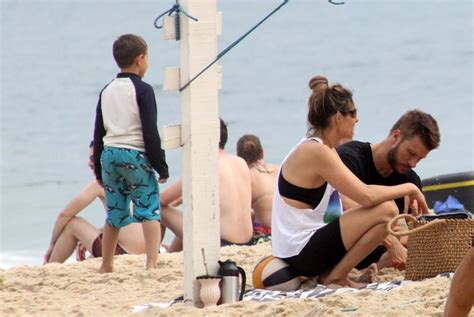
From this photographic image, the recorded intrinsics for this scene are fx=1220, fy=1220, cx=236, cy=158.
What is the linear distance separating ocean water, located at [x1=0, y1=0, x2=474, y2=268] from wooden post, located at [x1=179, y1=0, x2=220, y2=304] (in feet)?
22.5

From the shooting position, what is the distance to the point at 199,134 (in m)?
5.59

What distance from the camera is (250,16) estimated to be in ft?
100

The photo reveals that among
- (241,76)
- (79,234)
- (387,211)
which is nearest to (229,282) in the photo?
(387,211)

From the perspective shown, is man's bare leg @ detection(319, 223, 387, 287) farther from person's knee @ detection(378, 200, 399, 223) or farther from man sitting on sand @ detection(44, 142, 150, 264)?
man sitting on sand @ detection(44, 142, 150, 264)

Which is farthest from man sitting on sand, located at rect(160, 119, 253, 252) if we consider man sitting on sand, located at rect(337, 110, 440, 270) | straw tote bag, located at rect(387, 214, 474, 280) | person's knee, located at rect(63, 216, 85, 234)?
straw tote bag, located at rect(387, 214, 474, 280)

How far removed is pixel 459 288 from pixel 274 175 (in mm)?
4993

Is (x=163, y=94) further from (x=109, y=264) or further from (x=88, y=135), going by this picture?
(x=109, y=264)

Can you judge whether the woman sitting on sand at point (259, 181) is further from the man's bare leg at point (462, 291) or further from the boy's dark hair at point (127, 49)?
the man's bare leg at point (462, 291)

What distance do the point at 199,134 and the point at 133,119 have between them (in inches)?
57.7

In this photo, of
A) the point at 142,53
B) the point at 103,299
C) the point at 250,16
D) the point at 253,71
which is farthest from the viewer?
the point at 250,16

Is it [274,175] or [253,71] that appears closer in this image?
[274,175]

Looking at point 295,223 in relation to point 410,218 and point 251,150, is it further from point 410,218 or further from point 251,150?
point 251,150

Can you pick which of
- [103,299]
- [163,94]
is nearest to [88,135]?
[163,94]

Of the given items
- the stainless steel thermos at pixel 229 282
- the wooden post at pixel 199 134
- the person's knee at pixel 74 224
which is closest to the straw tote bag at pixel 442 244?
the stainless steel thermos at pixel 229 282
